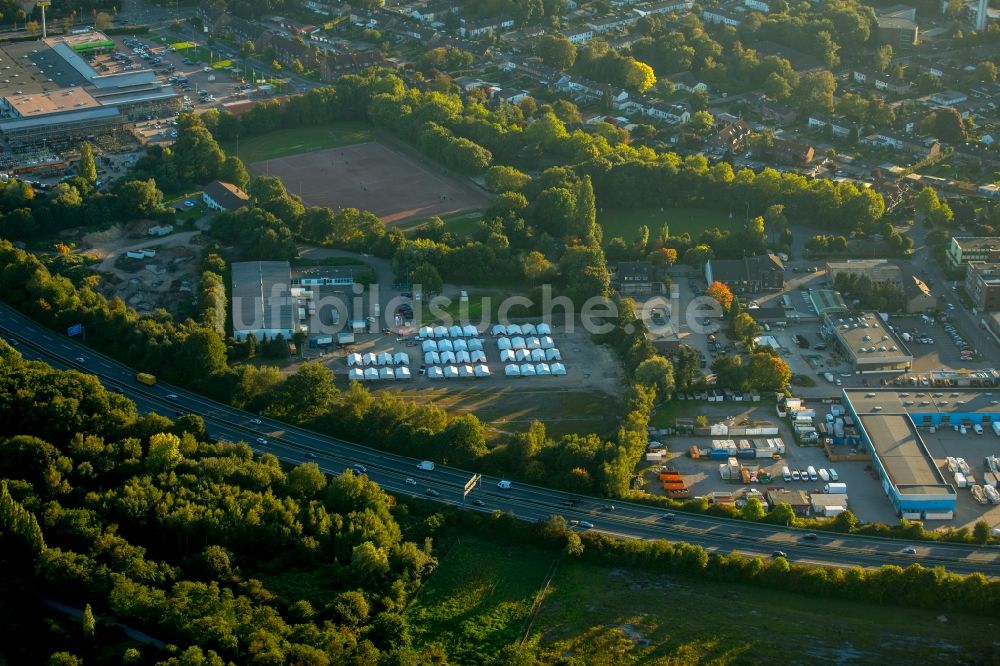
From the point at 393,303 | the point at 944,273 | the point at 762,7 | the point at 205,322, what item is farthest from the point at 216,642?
the point at 762,7

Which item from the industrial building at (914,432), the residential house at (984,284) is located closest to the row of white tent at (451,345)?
the industrial building at (914,432)

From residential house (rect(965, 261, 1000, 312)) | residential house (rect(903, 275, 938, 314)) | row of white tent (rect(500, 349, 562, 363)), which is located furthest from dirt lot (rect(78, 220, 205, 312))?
residential house (rect(965, 261, 1000, 312))

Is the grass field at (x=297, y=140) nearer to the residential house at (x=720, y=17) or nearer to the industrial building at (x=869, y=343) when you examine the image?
the residential house at (x=720, y=17)

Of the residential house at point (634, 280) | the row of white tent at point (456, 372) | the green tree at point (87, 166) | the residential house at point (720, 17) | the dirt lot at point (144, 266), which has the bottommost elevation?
the dirt lot at point (144, 266)

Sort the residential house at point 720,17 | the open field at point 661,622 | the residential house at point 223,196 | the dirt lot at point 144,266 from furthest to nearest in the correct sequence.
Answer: the residential house at point 720,17 → the residential house at point 223,196 → the dirt lot at point 144,266 → the open field at point 661,622

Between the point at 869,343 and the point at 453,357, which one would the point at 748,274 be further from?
the point at 453,357

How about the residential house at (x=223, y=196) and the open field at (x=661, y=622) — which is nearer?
the open field at (x=661, y=622)

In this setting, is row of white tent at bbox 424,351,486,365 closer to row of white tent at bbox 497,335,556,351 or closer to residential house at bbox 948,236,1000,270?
row of white tent at bbox 497,335,556,351

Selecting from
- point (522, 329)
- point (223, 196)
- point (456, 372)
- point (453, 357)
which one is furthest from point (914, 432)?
point (223, 196)
